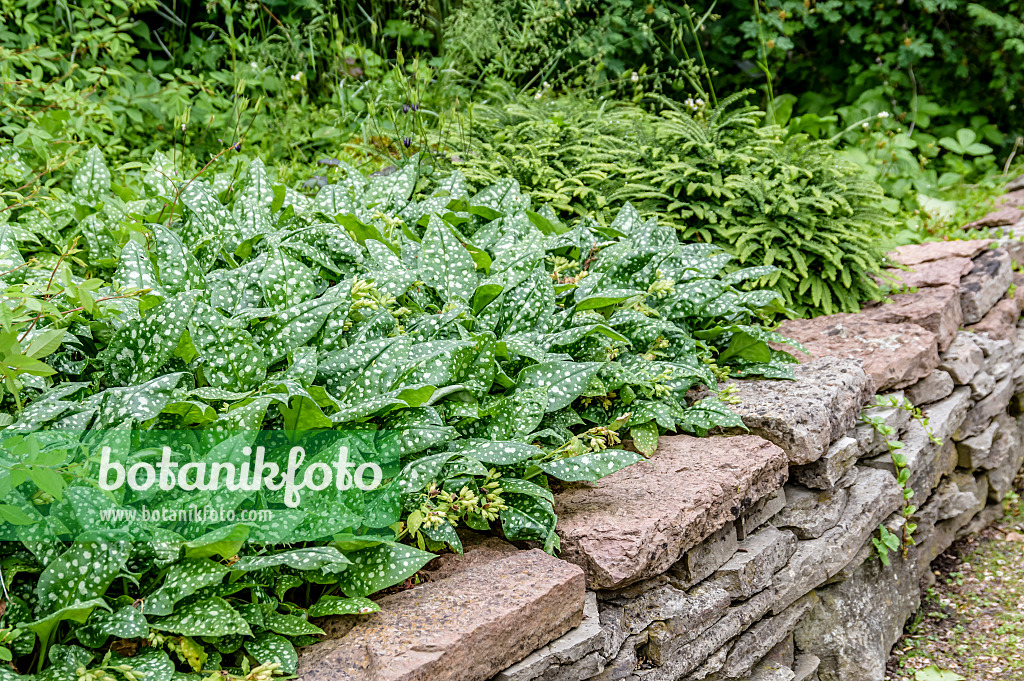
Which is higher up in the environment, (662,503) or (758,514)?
(662,503)

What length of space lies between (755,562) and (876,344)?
1252mm

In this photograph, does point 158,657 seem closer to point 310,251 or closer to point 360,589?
point 360,589

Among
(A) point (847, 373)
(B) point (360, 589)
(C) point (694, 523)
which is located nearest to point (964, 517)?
(A) point (847, 373)

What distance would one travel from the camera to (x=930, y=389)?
10.5 feet

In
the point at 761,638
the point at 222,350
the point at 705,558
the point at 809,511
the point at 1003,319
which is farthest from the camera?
the point at 1003,319

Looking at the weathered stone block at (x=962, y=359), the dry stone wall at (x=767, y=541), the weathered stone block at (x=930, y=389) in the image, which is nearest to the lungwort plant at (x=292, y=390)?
the dry stone wall at (x=767, y=541)

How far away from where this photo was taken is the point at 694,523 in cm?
199

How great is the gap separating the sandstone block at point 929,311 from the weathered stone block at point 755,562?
1282 mm

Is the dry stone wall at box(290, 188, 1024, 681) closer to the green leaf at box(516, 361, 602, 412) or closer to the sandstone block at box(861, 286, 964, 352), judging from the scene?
the sandstone block at box(861, 286, 964, 352)

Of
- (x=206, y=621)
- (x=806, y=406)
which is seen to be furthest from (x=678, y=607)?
(x=206, y=621)

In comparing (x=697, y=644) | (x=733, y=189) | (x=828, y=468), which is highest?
(x=733, y=189)

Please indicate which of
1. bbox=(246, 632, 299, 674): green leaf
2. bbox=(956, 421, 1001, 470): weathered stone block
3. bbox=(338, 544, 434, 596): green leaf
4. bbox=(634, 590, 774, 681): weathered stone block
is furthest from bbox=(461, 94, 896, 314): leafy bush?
bbox=(246, 632, 299, 674): green leaf

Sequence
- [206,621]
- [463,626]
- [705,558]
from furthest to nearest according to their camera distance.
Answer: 1. [705,558]
2. [463,626]
3. [206,621]

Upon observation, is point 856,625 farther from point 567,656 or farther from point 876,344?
point 567,656
